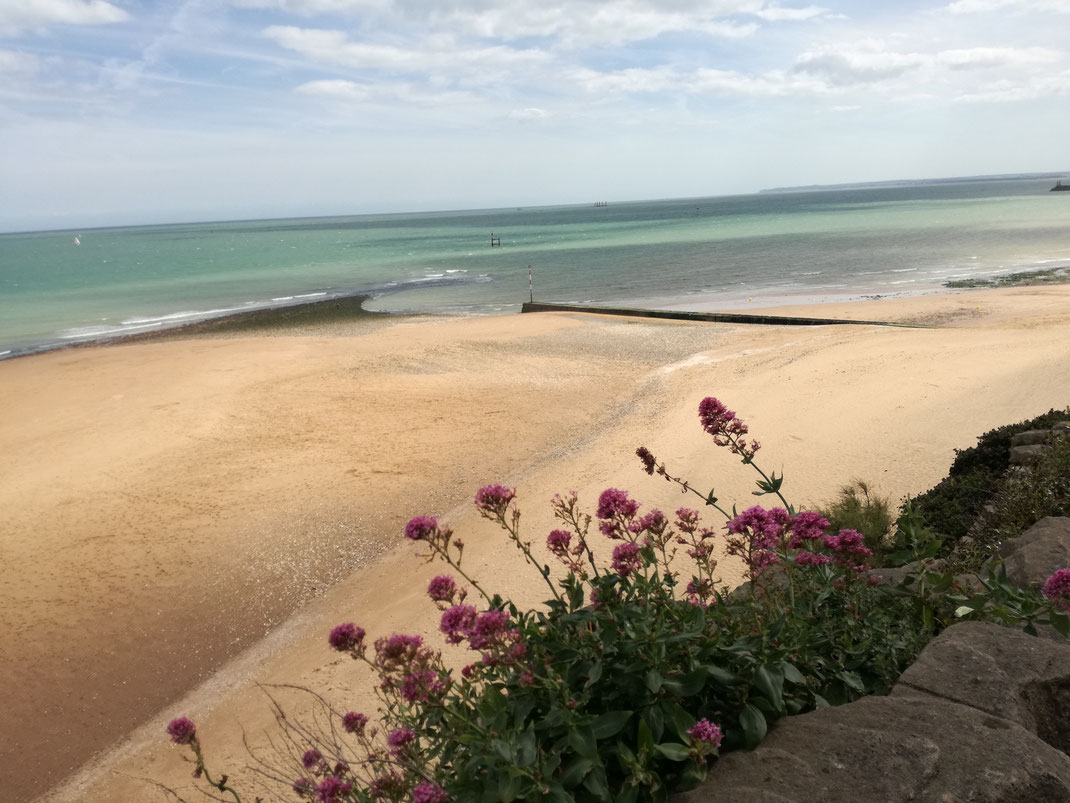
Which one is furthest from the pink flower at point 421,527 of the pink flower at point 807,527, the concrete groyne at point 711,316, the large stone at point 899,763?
the concrete groyne at point 711,316

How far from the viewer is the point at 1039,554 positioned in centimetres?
351

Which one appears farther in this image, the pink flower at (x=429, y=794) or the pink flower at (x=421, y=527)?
the pink flower at (x=421, y=527)

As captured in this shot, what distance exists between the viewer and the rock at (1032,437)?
6.40 m

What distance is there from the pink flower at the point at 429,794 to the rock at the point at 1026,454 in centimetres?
568

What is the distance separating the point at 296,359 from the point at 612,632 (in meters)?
19.5

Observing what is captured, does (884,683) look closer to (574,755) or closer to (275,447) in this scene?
(574,755)

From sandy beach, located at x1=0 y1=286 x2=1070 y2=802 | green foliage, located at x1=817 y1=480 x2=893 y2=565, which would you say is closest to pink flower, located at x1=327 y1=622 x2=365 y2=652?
sandy beach, located at x1=0 y1=286 x2=1070 y2=802

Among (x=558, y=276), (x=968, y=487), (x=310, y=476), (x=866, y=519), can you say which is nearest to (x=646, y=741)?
(x=866, y=519)

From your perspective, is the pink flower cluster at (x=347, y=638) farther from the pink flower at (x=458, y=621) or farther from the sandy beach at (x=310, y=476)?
the sandy beach at (x=310, y=476)

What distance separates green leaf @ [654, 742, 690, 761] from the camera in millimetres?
2014

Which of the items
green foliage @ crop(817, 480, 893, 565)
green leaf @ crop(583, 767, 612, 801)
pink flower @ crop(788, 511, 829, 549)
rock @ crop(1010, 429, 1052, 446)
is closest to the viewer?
green leaf @ crop(583, 767, 612, 801)

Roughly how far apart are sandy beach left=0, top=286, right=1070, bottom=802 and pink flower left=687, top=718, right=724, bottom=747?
322 centimetres

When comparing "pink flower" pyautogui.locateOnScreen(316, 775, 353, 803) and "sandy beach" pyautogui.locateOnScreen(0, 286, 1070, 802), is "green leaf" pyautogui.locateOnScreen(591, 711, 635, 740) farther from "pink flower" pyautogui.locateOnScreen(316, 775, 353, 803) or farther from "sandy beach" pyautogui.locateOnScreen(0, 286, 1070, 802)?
"sandy beach" pyautogui.locateOnScreen(0, 286, 1070, 802)

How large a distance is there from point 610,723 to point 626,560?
0.60 metres
